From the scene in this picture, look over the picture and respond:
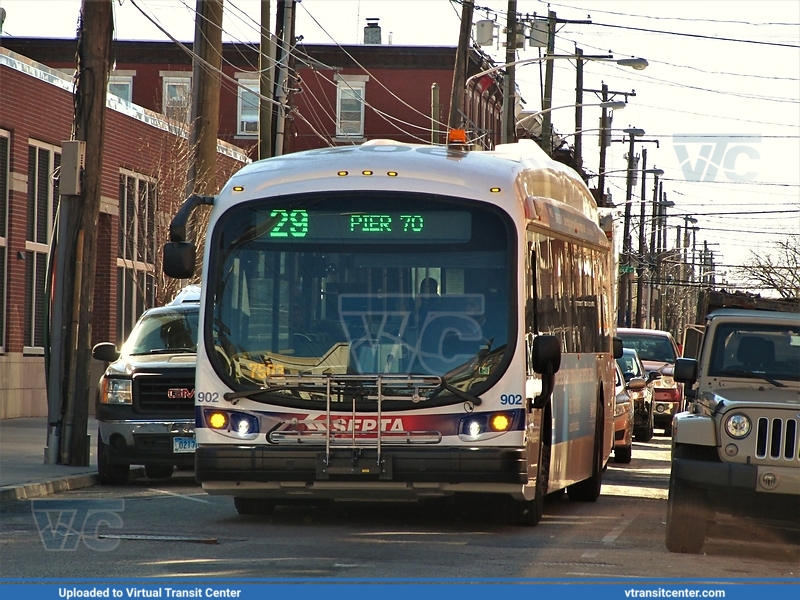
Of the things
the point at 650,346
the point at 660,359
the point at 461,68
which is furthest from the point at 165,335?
the point at 650,346

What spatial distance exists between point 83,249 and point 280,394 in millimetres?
6623

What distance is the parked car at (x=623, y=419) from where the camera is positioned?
2112 centimetres

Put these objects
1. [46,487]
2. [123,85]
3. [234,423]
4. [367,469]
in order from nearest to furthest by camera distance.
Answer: [367,469], [234,423], [46,487], [123,85]

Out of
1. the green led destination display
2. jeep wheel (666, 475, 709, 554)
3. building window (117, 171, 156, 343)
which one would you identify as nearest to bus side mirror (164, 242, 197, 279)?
the green led destination display

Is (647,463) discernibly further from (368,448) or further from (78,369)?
(368,448)

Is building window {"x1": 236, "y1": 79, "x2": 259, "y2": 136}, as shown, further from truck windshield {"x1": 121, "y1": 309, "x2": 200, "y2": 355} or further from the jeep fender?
the jeep fender

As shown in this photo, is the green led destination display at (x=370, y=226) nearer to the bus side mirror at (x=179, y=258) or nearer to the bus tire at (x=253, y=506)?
the bus side mirror at (x=179, y=258)

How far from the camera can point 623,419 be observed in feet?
70.0

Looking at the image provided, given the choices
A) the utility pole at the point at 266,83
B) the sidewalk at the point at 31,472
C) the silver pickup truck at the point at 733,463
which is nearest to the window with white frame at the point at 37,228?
the utility pole at the point at 266,83

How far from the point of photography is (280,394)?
37.9ft

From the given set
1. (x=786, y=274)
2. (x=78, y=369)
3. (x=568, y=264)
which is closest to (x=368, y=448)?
(x=568, y=264)

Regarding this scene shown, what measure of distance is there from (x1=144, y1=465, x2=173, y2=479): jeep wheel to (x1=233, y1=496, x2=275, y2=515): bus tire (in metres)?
4.34

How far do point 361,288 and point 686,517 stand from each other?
10.0ft

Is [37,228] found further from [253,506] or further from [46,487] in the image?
[253,506]
